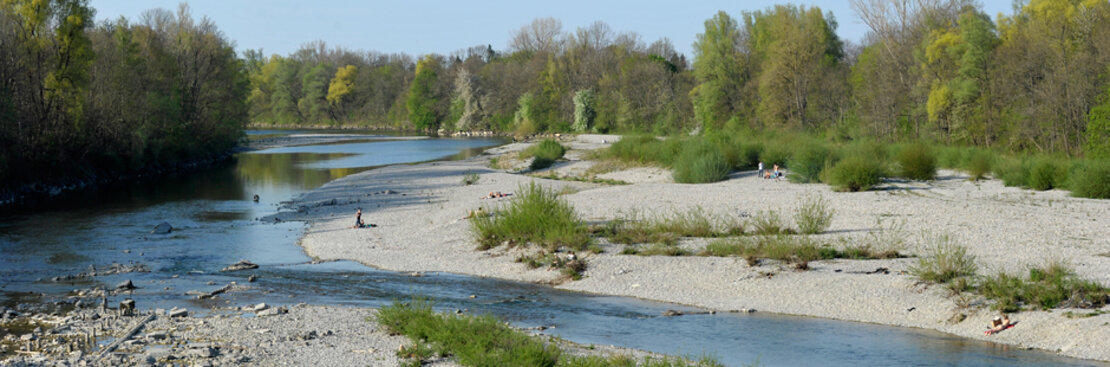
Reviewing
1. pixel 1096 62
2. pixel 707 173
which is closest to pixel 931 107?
pixel 1096 62

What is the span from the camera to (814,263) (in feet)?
60.4

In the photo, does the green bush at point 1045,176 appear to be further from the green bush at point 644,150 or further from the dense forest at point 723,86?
the green bush at point 644,150

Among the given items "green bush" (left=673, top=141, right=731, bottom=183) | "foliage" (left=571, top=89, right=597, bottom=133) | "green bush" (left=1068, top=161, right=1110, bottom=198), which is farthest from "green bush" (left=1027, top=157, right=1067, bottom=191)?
"foliage" (left=571, top=89, right=597, bottom=133)

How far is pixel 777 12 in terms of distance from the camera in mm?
77125

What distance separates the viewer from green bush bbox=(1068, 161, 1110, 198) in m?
25.8

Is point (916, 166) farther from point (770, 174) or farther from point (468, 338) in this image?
point (468, 338)

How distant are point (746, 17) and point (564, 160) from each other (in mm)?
36670

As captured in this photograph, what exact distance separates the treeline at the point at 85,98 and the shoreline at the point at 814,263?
13124 millimetres

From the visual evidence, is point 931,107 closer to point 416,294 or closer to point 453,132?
point 416,294

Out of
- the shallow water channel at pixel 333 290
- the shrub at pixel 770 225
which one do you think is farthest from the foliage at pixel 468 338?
the shrub at pixel 770 225

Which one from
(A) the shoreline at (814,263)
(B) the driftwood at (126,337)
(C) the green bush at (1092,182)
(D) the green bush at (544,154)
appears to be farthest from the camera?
(D) the green bush at (544,154)

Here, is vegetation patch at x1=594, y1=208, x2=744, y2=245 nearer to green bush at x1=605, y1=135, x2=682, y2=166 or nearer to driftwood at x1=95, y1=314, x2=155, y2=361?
driftwood at x1=95, y1=314, x2=155, y2=361

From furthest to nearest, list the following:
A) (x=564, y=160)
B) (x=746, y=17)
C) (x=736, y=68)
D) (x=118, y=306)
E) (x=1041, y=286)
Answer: (x=746, y=17) < (x=736, y=68) < (x=564, y=160) < (x=118, y=306) < (x=1041, y=286)

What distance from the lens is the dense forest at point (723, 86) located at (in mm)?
40156
